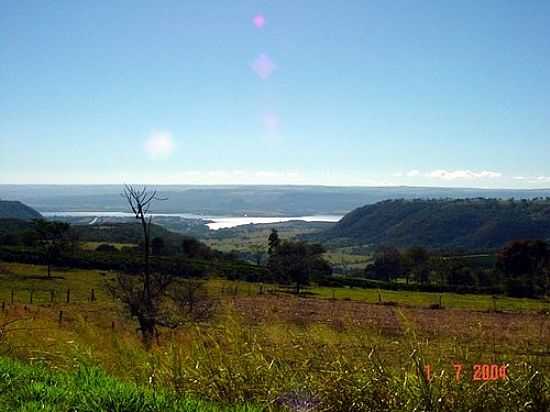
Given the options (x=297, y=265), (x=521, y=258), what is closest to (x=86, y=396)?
(x=297, y=265)

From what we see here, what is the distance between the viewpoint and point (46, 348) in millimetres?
7422

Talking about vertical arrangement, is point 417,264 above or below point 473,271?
above

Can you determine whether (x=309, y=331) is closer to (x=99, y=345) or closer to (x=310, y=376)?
(x=310, y=376)

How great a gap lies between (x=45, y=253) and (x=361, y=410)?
77.5m

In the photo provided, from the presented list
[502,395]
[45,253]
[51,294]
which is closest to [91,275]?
[45,253]

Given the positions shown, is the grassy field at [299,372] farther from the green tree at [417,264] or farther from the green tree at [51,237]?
the green tree at [417,264]

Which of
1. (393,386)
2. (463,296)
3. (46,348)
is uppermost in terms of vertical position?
(393,386)
